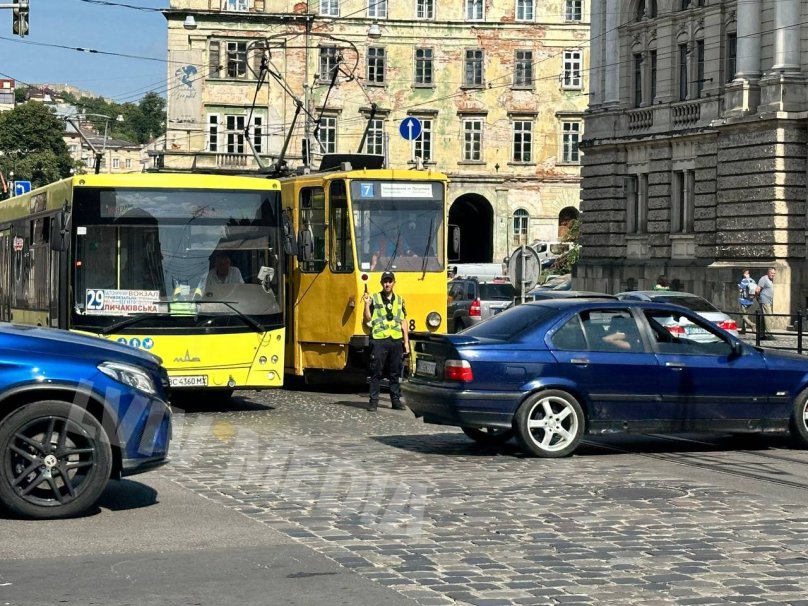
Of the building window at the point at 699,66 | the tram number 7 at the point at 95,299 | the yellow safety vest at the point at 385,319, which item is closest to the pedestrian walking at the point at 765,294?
the building window at the point at 699,66

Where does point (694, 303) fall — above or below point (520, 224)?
below

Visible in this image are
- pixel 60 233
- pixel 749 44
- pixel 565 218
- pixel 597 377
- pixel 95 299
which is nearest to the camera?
pixel 597 377

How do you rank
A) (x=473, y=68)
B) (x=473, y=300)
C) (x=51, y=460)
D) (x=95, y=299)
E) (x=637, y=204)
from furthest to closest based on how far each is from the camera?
(x=473, y=68) → (x=637, y=204) → (x=473, y=300) → (x=95, y=299) → (x=51, y=460)

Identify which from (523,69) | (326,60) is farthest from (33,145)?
(523,69)

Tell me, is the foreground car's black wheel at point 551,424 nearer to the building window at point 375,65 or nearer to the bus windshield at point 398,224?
the bus windshield at point 398,224

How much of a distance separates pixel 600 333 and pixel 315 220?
8.56 meters

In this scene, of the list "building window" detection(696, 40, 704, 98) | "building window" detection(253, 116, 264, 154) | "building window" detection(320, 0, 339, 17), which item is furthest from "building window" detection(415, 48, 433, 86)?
"building window" detection(696, 40, 704, 98)

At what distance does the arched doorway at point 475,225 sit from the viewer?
264ft

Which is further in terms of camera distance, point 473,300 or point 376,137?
point 376,137

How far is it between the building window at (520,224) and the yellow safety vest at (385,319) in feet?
196

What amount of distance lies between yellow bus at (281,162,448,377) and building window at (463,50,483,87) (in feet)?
191

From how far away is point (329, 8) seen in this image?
256 ft

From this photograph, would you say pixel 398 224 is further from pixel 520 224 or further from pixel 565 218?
pixel 565 218

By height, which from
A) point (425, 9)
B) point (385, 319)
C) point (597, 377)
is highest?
point (425, 9)
